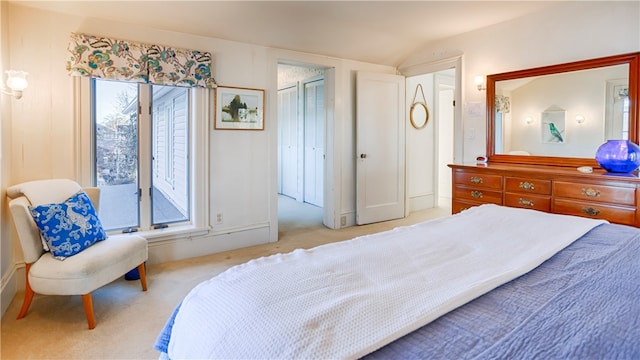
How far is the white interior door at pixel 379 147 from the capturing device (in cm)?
446

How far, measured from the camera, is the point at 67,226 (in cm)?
219

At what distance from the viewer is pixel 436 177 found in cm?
575

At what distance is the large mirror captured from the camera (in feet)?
9.02

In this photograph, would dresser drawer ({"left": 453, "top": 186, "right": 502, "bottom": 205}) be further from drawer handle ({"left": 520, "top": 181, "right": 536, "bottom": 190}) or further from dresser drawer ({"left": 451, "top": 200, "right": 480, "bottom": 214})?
drawer handle ({"left": 520, "top": 181, "right": 536, "bottom": 190})

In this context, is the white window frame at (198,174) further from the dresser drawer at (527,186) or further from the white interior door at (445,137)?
the white interior door at (445,137)

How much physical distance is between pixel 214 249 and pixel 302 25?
2.42 m

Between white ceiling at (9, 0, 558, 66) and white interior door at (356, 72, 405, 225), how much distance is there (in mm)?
635

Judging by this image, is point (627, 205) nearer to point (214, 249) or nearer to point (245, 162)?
point (245, 162)

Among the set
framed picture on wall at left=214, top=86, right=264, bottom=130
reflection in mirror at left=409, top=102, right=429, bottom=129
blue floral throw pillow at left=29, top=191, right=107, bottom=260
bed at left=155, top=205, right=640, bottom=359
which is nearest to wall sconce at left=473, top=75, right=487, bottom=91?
reflection in mirror at left=409, top=102, right=429, bottom=129

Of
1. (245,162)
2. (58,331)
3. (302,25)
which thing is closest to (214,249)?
(245,162)

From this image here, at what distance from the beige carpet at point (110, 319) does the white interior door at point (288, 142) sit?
3520 millimetres

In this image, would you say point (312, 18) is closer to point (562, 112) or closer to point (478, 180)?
point (478, 180)

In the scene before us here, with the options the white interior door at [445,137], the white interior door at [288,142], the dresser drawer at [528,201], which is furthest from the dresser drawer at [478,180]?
A: the white interior door at [288,142]

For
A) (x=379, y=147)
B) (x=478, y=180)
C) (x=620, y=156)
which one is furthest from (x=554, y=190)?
(x=379, y=147)
